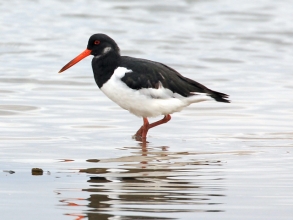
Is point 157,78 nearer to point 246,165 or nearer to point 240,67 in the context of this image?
point 246,165

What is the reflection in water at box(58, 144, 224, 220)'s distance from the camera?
15.9 feet

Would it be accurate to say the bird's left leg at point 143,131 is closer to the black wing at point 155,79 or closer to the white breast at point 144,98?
the white breast at point 144,98

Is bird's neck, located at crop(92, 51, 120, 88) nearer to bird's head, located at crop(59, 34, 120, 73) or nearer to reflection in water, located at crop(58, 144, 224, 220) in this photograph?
bird's head, located at crop(59, 34, 120, 73)

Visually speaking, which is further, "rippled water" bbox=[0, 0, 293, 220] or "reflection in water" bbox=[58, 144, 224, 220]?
"rippled water" bbox=[0, 0, 293, 220]

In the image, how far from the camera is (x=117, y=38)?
16641 mm

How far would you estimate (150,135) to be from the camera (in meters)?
8.17

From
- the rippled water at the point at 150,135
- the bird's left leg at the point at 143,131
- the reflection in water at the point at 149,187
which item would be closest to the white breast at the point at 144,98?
the bird's left leg at the point at 143,131

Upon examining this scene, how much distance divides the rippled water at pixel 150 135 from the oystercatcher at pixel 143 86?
14.2 inches

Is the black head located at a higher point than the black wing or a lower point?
higher

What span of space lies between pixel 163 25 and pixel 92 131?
1086 cm

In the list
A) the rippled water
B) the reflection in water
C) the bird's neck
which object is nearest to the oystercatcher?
the bird's neck

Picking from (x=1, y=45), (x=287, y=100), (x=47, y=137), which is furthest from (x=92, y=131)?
(x=1, y=45)

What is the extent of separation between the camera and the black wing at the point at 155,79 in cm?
762

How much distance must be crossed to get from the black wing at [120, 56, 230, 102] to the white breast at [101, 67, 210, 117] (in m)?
0.05
